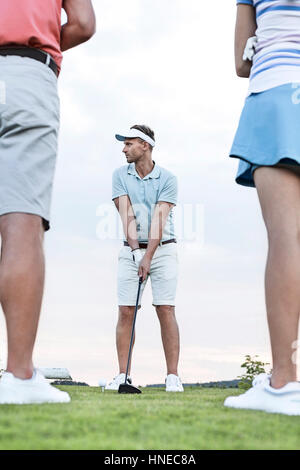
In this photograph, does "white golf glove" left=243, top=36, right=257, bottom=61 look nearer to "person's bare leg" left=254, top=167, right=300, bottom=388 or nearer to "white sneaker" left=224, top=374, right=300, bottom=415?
"person's bare leg" left=254, top=167, right=300, bottom=388

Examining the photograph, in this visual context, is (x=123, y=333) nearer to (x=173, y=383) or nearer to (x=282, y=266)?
(x=173, y=383)

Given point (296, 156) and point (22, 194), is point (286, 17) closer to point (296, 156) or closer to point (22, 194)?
point (296, 156)

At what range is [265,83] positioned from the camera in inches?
A: 107

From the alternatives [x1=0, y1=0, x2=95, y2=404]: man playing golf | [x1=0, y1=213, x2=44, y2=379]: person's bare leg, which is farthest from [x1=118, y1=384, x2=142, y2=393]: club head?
[x1=0, y1=213, x2=44, y2=379]: person's bare leg

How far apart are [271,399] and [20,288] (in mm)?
1117

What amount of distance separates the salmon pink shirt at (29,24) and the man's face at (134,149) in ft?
9.59

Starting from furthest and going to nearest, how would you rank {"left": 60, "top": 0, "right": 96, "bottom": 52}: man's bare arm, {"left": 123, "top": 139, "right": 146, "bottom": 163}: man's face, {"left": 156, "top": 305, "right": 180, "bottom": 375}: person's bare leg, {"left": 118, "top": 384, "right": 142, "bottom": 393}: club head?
1. {"left": 123, "top": 139, "right": 146, "bottom": 163}: man's face
2. {"left": 156, "top": 305, "right": 180, "bottom": 375}: person's bare leg
3. {"left": 118, "top": 384, "right": 142, "bottom": 393}: club head
4. {"left": 60, "top": 0, "right": 96, "bottom": 52}: man's bare arm

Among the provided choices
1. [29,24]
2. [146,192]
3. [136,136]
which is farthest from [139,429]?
[136,136]

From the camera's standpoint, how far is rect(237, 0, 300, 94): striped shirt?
8.88 feet

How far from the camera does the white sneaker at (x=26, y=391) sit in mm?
2613

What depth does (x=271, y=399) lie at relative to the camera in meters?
2.56

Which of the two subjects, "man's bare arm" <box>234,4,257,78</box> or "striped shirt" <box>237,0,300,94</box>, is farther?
"man's bare arm" <box>234,4,257,78</box>

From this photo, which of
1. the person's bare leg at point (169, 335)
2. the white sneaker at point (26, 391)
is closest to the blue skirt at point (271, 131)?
the white sneaker at point (26, 391)
